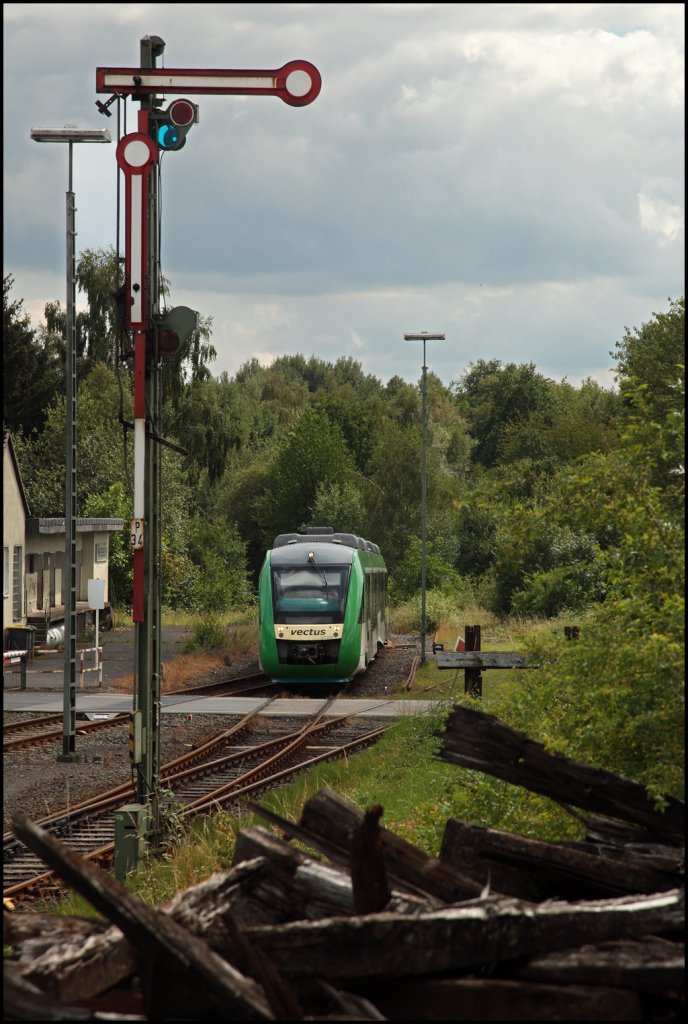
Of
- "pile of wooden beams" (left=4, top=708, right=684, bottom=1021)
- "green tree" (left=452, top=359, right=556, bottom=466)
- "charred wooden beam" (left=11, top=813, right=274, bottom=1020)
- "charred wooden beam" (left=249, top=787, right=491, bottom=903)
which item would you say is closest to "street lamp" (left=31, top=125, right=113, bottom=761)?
"charred wooden beam" (left=249, top=787, right=491, bottom=903)

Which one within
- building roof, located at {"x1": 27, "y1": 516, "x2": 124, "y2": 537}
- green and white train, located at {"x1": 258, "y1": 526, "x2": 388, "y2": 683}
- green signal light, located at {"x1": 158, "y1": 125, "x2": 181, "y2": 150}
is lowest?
green and white train, located at {"x1": 258, "y1": 526, "x2": 388, "y2": 683}

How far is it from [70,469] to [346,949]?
14.8 meters

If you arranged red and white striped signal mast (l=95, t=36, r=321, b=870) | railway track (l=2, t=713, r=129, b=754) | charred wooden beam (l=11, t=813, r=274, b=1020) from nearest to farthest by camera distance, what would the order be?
1. charred wooden beam (l=11, t=813, r=274, b=1020)
2. red and white striped signal mast (l=95, t=36, r=321, b=870)
3. railway track (l=2, t=713, r=129, b=754)

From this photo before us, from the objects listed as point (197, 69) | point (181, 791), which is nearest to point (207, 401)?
point (181, 791)

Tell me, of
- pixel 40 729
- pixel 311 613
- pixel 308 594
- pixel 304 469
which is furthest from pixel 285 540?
pixel 304 469

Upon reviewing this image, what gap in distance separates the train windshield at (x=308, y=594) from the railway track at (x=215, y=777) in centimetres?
229

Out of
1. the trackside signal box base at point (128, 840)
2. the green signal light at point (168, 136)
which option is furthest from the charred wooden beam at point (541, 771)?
the green signal light at point (168, 136)

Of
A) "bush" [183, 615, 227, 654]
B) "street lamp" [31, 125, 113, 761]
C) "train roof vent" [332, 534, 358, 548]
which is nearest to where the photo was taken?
"street lamp" [31, 125, 113, 761]

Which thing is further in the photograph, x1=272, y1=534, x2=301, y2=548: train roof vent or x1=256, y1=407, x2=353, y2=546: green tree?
x1=256, y1=407, x2=353, y2=546: green tree

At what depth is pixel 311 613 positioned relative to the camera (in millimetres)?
27719

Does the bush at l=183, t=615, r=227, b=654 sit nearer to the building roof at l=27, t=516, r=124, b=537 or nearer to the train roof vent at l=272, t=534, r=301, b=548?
the building roof at l=27, t=516, r=124, b=537

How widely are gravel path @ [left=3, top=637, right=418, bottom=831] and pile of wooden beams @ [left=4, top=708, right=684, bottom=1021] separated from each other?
8.59 meters

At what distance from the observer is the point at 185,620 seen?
5219cm

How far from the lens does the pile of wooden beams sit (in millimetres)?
4281
